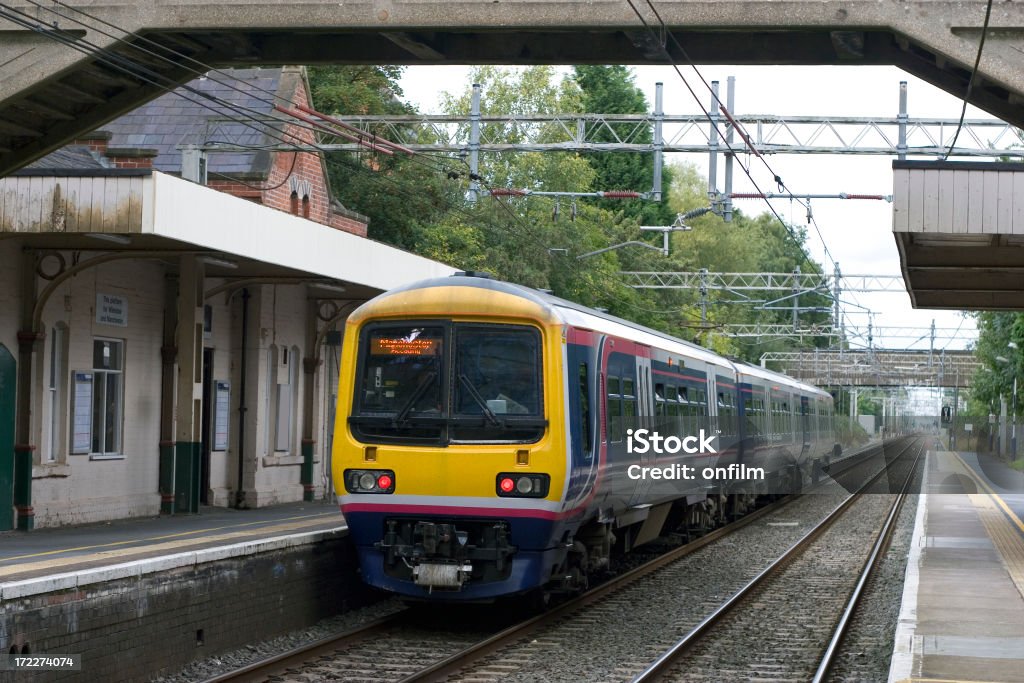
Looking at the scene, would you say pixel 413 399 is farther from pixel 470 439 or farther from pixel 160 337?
pixel 160 337

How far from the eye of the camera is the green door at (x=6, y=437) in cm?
1503

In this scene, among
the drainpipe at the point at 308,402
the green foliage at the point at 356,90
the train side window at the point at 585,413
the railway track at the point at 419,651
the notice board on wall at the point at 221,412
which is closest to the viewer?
the railway track at the point at 419,651

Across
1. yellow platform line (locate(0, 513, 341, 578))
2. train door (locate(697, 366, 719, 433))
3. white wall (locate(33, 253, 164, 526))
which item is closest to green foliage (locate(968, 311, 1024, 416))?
train door (locate(697, 366, 719, 433))

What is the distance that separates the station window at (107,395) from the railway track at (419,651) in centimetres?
595

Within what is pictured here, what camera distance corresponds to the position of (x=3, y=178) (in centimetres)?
1377

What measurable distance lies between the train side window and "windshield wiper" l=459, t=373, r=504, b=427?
2.82ft

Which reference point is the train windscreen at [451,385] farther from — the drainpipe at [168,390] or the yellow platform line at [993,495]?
the yellow platform line at [993,495]

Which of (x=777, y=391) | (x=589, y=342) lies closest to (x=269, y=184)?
(x=777, y=391)

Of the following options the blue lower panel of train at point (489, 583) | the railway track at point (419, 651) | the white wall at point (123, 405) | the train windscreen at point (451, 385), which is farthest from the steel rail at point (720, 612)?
the white wall at point (123, 405)

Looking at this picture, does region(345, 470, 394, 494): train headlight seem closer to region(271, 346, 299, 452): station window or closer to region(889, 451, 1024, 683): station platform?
region(889, 451, 1024, 683): station platform

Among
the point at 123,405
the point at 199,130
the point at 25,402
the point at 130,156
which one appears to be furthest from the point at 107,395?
the point at 199,130

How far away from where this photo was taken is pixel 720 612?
13078mm

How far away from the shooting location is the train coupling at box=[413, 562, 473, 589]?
1135cm

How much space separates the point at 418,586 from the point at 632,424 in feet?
11.0
